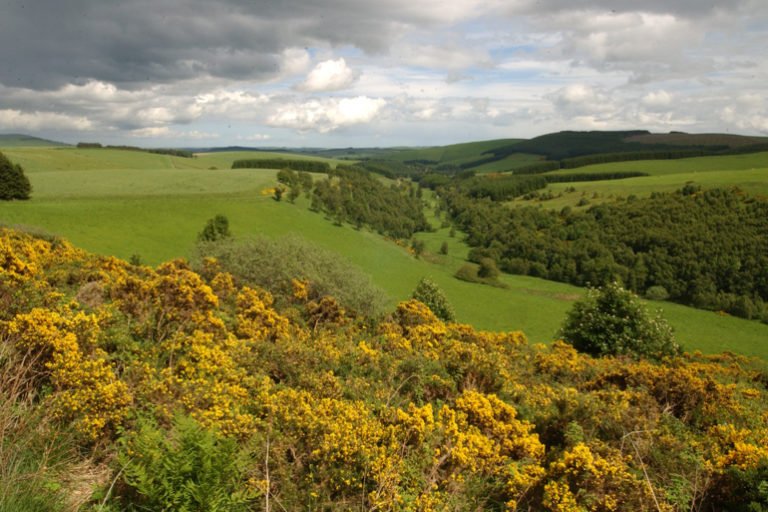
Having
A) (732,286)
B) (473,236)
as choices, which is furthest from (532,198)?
(732,286)

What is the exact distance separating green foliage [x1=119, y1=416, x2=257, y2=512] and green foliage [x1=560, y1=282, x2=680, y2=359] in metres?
24.4

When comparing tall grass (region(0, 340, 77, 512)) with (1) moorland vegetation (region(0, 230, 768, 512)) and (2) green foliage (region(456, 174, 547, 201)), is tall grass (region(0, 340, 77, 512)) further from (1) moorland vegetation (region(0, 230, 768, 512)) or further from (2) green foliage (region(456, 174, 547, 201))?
(2) green foliage (region(456, 174, 547, 201))

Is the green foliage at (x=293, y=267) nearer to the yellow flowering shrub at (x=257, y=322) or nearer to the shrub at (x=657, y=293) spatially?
the yellow flowering shrub at (x=257, y=322)

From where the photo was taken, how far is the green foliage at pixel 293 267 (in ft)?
90.6

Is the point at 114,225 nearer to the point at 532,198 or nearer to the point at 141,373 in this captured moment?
the point at 141,373

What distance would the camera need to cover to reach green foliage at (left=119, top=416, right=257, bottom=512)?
4.19 metres

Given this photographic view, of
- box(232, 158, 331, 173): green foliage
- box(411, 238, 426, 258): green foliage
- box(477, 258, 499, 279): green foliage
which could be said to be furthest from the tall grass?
box(232, 158, 331, 173): green foliage

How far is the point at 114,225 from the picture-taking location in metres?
59.4

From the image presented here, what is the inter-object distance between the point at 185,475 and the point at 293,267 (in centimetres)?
2469

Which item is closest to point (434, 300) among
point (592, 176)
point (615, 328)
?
point (615, 328)

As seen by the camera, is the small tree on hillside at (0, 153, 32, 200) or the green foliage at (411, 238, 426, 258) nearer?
the small tree on hillside at (0, 153, 32, 200)

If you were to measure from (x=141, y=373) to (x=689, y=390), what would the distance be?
1077 cm

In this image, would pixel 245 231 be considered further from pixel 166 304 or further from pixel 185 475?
pixel 185 475

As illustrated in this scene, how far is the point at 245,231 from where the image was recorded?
2842 inches
